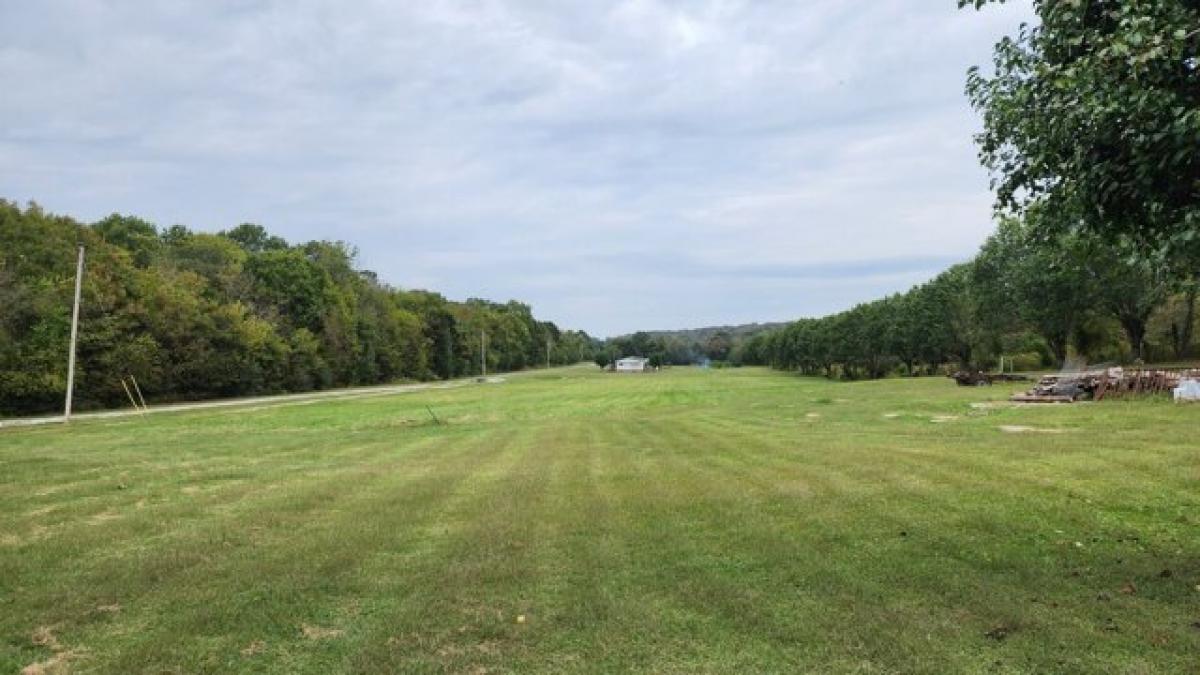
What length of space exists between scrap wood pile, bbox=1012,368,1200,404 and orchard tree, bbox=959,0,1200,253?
897 inches

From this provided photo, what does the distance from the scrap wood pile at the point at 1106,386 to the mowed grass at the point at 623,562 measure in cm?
1215

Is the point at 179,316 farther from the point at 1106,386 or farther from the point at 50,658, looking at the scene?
the point at 50,658

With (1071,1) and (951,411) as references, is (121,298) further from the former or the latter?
(1071,1)

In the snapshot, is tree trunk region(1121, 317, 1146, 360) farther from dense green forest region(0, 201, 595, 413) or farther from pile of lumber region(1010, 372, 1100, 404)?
dense green forest region(0, 201, 595, 413)

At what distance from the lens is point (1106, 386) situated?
1095 inches

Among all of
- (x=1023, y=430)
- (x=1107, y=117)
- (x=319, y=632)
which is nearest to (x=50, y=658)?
(x=319, y=632)

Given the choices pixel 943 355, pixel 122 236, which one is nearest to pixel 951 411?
pixel 943 355

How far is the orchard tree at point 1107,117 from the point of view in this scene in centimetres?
510

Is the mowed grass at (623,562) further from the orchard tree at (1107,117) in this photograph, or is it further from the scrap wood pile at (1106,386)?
the scrap wood pile at (1106,386)

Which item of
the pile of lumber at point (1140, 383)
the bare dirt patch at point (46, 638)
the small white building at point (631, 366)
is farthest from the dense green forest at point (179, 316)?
the small white building at point (631, 366)

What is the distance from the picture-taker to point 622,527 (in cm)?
948

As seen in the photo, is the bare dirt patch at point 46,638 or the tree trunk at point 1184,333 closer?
the bare dirt patch at point 46,638

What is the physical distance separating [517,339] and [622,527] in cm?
16745

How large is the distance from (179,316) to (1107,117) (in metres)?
59.6
